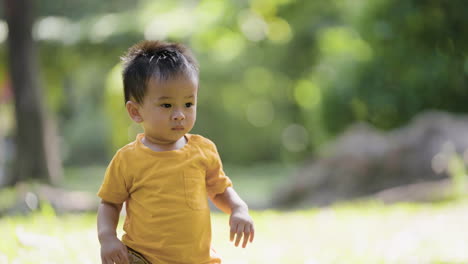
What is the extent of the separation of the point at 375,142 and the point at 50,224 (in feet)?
19.6

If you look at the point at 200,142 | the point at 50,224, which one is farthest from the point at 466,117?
the point at 200,142

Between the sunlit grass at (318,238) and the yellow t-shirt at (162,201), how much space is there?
3.75 feet

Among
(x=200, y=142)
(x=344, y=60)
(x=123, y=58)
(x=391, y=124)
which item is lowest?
(x=200, y=142)

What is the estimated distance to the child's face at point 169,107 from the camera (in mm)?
2383

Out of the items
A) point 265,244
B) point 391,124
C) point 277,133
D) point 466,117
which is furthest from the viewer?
point 277,133

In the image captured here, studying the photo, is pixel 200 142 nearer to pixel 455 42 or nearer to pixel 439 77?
pixel 455 42

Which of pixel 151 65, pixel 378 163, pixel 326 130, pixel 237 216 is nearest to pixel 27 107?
pixel 378 163

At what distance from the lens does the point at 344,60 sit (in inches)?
465

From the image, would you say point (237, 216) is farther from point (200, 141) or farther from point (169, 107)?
point (169, 107)

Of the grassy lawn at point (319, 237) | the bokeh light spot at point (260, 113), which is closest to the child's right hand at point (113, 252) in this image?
the grassy lawn at point (319, 237)

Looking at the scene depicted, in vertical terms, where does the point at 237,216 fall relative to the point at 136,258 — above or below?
above

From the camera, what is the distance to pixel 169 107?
7.91 ft

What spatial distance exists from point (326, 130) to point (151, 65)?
32.6 ft

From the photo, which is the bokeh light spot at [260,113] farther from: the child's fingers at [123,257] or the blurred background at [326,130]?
the child's fingers at [123,257]
